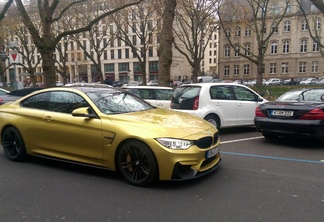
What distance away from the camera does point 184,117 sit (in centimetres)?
507

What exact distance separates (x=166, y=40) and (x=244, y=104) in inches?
217

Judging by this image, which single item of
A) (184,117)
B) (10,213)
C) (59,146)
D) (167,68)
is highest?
(167,68)

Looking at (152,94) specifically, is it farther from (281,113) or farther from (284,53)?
(284,53)

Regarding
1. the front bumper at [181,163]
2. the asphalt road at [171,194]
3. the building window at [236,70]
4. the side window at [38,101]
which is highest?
the building window at [236,70]

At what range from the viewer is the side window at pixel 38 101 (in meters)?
5.50

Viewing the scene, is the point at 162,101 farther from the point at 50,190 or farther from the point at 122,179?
the point at 50,190

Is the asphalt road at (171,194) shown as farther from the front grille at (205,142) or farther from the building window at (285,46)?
the building window at (285,46)

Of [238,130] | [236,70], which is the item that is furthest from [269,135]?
[236,70]

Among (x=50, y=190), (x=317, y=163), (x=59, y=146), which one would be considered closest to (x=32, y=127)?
(x=59, y=146)

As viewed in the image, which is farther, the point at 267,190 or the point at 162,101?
the point at 162,101

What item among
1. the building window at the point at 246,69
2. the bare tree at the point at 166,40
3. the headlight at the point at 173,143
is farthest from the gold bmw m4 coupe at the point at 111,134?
the building window at the point at 246,69

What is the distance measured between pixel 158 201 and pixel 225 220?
0.93 m

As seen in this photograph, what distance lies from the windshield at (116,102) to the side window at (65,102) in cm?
20

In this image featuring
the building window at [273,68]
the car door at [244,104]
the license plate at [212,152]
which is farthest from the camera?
the building window at [273,68]
